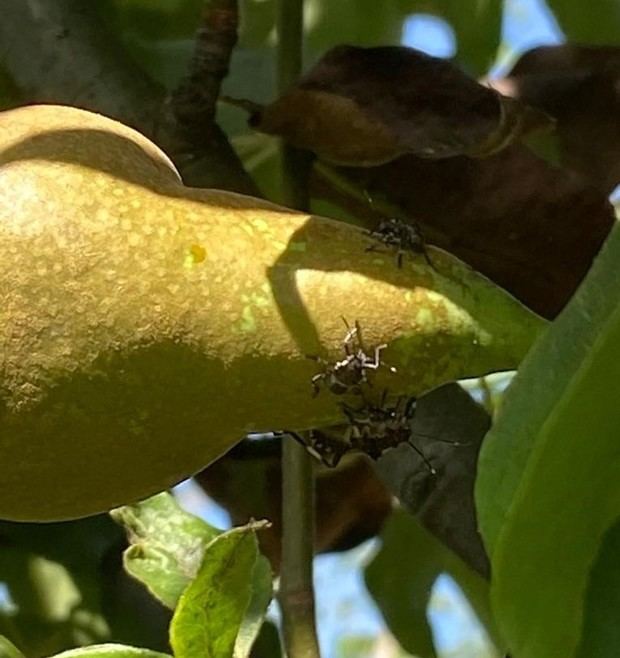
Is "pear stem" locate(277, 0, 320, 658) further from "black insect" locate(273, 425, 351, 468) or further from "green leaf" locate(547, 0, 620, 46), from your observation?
"green leaf" locate(547, 0, 620, 46)

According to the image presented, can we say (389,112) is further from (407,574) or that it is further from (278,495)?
(407,574)

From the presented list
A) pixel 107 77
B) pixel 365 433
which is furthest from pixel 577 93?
pixel 365 433

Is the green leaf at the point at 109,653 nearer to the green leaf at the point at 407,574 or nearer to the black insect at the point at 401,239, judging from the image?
the black insect at the point at 401,239

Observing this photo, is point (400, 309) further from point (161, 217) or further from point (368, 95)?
point (368, 95)

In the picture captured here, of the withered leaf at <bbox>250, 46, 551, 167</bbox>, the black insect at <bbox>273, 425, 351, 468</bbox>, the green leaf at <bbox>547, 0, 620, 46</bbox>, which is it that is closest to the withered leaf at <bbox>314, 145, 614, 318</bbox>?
the withered leaf at <bbox>250, 46, 551, 167</bbox>

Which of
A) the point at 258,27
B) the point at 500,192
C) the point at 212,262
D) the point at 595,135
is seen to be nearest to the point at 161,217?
the point at 212,262

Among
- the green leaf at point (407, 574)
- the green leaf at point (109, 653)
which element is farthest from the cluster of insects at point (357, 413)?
the green leaf at point (407, 574)
